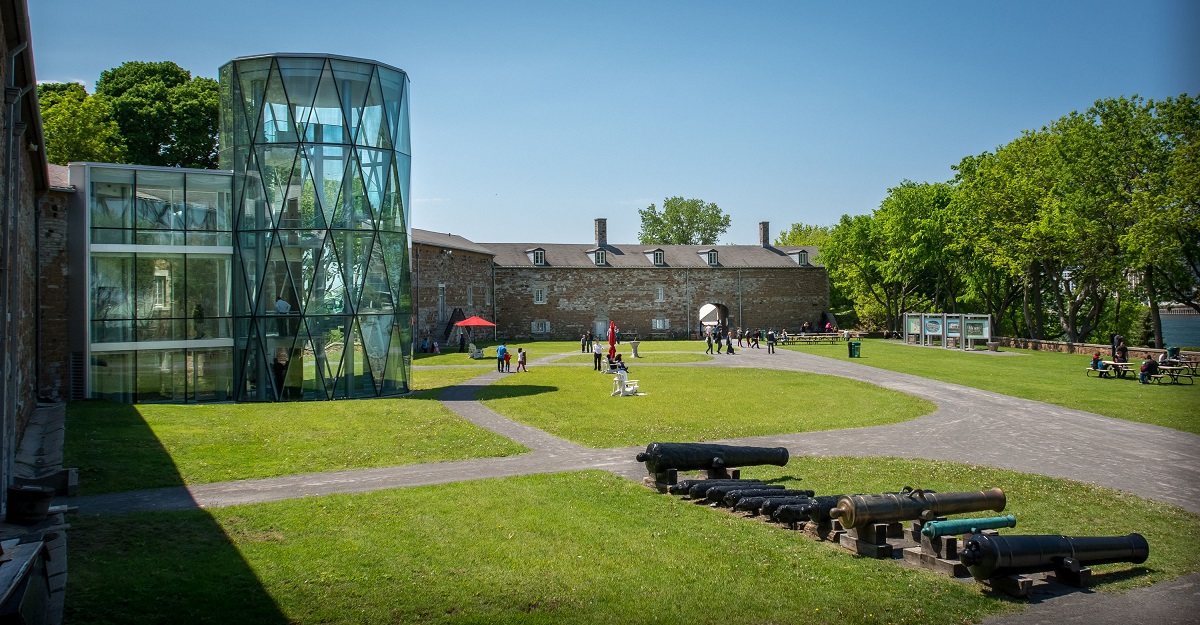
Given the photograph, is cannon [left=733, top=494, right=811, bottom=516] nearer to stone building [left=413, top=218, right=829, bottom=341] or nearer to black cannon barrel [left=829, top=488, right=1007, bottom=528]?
black cannon barrel [left=829, top=488, right=1007, bottom=528]

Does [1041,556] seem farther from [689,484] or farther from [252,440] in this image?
[252,440]

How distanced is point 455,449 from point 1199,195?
2599 cm

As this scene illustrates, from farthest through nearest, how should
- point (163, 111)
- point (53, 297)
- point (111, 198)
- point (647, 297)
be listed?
point (647, 297) < point (163, 111) < point (111, 198) < point (53, 297)

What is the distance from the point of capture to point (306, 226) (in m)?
22.3

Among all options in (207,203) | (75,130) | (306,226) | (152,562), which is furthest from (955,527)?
(75,130)

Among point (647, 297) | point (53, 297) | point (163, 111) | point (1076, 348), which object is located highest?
point (163, 111)

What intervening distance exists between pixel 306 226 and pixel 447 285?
79.5 feet

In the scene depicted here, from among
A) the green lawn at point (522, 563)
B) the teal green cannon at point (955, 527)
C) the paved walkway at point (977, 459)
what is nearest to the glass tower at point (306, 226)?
the paved walkway at point (977, 459)

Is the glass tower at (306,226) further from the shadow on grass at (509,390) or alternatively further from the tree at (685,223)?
the tree at (685,223)

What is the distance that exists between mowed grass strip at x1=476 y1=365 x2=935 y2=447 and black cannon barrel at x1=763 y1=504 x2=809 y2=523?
569cm

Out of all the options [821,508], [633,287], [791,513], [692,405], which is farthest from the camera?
[633,287]

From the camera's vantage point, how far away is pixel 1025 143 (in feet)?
137

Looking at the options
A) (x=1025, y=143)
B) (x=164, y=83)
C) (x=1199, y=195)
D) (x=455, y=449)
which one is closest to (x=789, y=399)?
(x=455, y=449)

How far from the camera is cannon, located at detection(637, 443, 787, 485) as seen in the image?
11031mm
